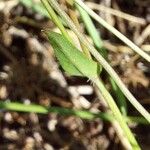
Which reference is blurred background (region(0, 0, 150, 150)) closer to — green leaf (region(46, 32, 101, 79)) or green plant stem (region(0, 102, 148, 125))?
green plant stem (region(0, 102, 148, 125))

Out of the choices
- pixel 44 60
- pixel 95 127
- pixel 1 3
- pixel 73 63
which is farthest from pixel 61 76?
pixel 73 63

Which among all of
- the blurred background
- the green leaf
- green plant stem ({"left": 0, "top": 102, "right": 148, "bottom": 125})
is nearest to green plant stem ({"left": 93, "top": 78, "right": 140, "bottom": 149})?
the green leaf

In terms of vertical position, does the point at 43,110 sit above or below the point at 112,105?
below

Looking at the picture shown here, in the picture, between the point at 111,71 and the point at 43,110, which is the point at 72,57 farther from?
the point at 43,110

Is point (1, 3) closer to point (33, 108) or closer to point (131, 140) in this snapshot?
point (33, 108)

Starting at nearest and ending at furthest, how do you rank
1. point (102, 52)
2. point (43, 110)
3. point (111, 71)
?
point (111, 71), point (43, 110), point (102, 52)

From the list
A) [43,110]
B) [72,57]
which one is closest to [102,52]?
[43,110]

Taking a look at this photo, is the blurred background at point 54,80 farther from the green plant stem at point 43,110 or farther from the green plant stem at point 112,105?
the green plant stem at point 112,105
